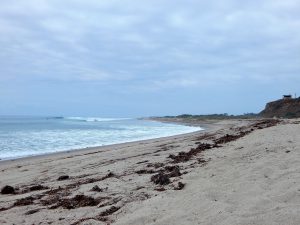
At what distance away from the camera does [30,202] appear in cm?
734

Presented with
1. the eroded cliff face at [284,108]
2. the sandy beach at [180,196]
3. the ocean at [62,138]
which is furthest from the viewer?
the eroded cliff face at [284,108]

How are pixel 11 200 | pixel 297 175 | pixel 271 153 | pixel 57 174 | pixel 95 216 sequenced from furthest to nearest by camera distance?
1. pixel 57 174
2. pixel 271 153
3. pixel 11 200
4. pixel 297 175
5. pixel 95 216

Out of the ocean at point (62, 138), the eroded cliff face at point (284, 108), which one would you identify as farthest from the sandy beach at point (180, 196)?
the eroded cliff face at point (284, 108)

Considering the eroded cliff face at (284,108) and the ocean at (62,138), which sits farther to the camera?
the eroded cliff face at (284,108)

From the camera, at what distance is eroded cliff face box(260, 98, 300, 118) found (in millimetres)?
63350

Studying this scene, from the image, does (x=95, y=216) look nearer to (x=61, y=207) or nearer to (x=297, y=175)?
(x=61, y=207)

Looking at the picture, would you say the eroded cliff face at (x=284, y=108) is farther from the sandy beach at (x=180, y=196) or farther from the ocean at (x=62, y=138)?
the sandy beach at (x=180, y=196)

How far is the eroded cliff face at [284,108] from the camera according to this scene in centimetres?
6335

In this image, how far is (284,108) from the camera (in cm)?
6906

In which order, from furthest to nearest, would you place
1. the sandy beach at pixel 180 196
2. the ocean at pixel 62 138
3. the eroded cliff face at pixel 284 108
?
the eroded cliff face at pixel 284 108
the ocean at pixel 62 138
the sandy beach at pixel 180 196

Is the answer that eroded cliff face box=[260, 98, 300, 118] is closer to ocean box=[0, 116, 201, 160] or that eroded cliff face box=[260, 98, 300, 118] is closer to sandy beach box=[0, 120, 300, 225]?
ocean box=[0, 116, 201, 160]

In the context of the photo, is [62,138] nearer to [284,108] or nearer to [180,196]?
[180,196]

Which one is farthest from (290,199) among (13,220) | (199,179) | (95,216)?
(13,220)

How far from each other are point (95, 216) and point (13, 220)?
1.34m
